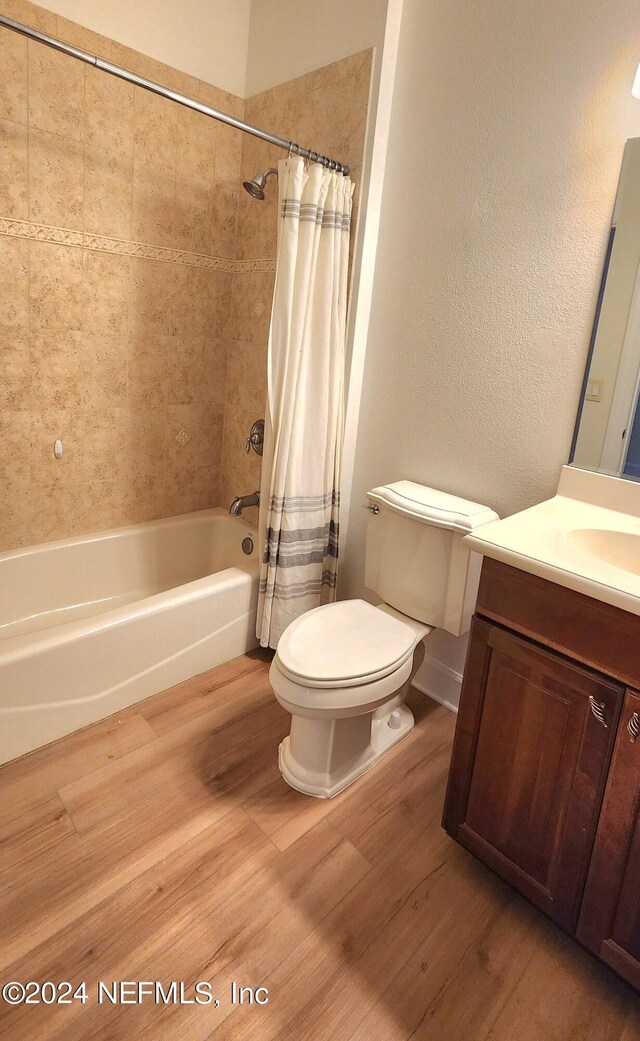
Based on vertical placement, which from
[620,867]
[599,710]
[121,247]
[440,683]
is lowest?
[440,683]

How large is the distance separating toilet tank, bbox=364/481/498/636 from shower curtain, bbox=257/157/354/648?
287 mm

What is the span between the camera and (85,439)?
2291 mm

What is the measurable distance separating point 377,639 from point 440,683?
0.58 m

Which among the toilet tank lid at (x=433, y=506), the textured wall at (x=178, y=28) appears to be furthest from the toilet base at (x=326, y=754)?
the textured wall at (x=178, y=28)

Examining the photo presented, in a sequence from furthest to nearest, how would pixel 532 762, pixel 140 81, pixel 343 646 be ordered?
pixel 343 646 < pixel 140 81 < pixel 532 762

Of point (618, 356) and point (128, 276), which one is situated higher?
point (128, 276)

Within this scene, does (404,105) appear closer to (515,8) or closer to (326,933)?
(515,8)

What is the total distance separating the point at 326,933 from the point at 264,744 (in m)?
0.62

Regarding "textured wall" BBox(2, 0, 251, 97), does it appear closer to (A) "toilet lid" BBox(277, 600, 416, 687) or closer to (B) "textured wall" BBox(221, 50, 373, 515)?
(B) "textured wall" BBox(221, 50, 373, 515)

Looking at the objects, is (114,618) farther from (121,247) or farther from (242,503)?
(121,247)

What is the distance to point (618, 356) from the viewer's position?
1.49 meters

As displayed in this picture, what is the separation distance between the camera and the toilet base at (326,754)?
1.60 meters

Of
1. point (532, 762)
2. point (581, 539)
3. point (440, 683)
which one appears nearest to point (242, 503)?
point (440, 683)

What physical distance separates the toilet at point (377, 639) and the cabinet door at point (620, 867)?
0.61m
